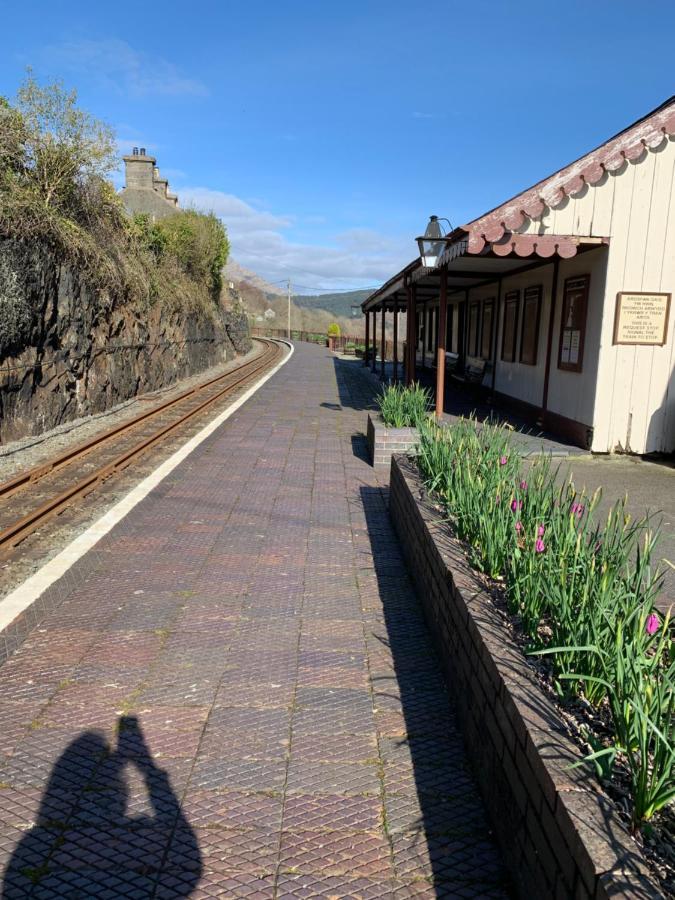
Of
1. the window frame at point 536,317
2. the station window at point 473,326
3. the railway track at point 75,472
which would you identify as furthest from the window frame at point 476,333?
the railway track at point 75,472

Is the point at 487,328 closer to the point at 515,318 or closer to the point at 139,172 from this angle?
the point at 515,318

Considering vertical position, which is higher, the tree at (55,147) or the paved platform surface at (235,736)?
the tree at (55,147)

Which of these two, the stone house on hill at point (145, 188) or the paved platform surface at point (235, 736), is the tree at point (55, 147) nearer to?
the paved platform surface at point (235, 736)

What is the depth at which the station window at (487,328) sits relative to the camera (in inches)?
573

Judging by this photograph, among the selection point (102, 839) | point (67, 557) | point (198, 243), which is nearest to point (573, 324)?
point (67, 557)

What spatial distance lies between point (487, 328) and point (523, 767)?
13.8 meters

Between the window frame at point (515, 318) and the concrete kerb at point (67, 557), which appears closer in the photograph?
the concrete kerb at point (67, 557)

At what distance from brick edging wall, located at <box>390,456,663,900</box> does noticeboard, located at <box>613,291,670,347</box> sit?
5.79 metres

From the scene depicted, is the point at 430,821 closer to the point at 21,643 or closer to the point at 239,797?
the point at 239,797

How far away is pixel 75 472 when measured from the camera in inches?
319

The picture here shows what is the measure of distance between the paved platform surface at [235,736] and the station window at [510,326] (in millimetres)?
8045

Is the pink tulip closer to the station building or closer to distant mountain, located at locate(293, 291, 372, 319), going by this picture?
the station building

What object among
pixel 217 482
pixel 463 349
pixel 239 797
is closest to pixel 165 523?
pixel 217 482

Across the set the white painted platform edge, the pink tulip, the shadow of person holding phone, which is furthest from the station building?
the shadow of person holding phone
